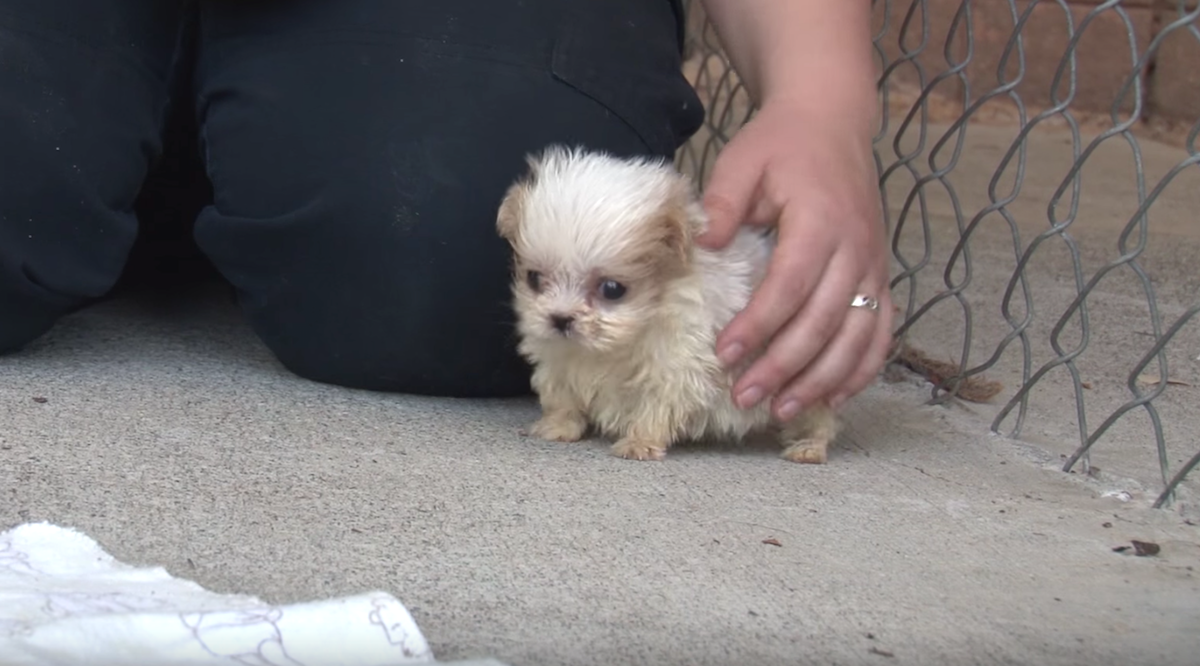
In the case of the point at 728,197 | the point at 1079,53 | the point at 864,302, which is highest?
the point at 1079,53

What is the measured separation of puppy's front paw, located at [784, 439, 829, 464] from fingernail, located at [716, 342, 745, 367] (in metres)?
0.18

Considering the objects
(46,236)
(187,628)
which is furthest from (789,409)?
(46,236)

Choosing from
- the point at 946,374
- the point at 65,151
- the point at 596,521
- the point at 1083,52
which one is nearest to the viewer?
the point at 596,521

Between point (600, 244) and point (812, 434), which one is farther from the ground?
point (600, 244)

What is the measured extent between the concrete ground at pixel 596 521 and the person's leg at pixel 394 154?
0.31 feet

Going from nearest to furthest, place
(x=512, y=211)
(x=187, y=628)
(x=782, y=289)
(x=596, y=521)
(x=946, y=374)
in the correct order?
(x=187, y=628) < (x=596, y=521) < (x=782, y=289) < (x=512, y=211) < (x=946, y=374)

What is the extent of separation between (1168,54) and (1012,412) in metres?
3.09

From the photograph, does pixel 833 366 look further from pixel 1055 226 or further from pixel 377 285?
pixel 377 285

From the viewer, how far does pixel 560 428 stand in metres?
1.76

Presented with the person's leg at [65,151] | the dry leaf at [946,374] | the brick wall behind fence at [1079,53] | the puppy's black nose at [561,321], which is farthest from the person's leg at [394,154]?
the brick wall behind fence at [1079,53]

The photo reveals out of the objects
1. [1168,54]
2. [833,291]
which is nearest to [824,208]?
[833,291]

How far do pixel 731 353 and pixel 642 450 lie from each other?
176 mm

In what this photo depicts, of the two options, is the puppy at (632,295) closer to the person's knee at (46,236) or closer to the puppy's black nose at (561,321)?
the puppy's black nose at (561,321)

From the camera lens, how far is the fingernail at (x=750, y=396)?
1.61 meters
